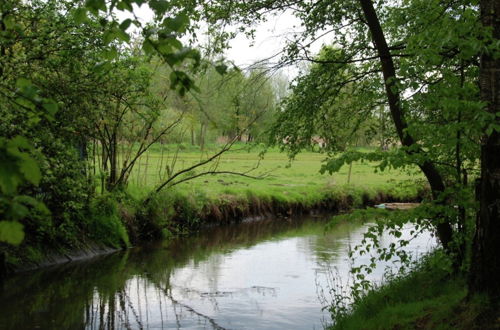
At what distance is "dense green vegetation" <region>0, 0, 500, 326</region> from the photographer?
10.8 ft

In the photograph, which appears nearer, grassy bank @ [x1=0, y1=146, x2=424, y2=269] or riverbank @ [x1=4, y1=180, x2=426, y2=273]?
grassy bank @ [x1=0, y1=146, x2=424, y2=269]

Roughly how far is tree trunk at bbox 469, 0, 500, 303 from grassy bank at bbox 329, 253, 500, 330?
27 cm

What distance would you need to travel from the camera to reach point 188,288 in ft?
40.7

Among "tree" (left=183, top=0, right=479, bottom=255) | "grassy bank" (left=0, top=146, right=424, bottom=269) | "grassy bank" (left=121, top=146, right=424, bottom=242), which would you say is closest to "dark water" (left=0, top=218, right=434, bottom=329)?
"grassy bank" (left=0, top=146, right=424, bottom=269)

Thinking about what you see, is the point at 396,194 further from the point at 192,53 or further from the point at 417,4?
the point at 192,53

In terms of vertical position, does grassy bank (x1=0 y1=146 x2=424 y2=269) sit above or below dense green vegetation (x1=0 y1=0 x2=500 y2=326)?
below

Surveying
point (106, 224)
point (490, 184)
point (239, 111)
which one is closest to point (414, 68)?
point (490, 184)

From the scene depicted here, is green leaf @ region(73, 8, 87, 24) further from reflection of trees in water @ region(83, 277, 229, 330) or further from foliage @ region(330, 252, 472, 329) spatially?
reflection of trees in water @ region(83, 277, 229, 330)

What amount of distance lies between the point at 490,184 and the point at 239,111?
602 centimetres

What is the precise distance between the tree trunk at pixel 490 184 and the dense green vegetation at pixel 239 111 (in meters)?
0.01

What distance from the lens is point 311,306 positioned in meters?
10.7

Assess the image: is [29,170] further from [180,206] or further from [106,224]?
[180,206]

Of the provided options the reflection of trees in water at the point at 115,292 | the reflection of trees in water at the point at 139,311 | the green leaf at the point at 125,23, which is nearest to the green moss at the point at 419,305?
the reflection of trees in water at the point at 139,311

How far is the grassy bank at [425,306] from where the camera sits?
5673 millimetres
